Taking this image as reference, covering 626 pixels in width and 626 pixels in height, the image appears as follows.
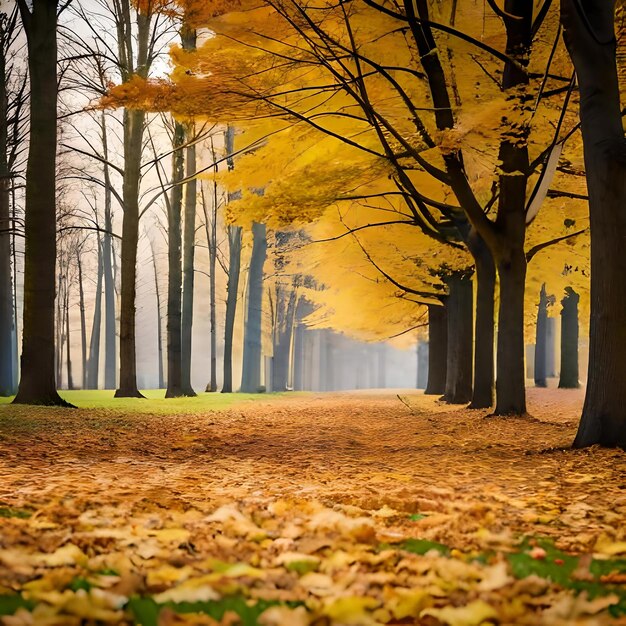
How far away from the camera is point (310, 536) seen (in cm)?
286

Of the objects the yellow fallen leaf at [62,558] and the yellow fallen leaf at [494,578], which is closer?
the yellow fallen leaf at [494,578]

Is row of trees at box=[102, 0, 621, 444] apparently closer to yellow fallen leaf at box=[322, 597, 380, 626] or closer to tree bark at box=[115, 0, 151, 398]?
tree bark at box=[115, 0, 151, 398]

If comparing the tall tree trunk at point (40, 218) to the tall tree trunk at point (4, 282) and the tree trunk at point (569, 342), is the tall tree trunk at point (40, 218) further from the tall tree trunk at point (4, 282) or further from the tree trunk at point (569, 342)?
the tree trunk at point (569, 342)

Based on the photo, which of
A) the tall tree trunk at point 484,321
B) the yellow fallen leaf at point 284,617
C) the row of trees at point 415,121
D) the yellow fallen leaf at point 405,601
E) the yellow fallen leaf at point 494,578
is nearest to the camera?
the yellow fallen leaf at point 284,617

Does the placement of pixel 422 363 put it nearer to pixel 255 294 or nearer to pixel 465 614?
pixel 255 294

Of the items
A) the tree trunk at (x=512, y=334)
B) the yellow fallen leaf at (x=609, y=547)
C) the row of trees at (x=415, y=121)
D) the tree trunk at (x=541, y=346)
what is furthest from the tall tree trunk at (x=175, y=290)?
the yellow fallen leaf at (x=609, y=547)

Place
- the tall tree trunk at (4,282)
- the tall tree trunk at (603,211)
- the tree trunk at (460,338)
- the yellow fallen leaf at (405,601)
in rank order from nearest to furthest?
the yellow fallen leaf at (405,601)
the tall tree trunk at (603,211)
the tree trunk at (460,338)
the tall tree trunk at (4,282)

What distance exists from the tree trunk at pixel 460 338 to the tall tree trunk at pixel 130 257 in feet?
22.6

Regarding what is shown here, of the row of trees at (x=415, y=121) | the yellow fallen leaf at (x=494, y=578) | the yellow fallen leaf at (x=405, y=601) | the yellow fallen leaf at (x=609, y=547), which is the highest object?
the row of trees at (x=415, y=121)

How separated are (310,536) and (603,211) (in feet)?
13.8

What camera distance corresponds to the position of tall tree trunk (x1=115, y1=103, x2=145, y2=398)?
14547mm

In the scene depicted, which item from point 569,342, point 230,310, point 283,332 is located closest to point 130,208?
point 230,310

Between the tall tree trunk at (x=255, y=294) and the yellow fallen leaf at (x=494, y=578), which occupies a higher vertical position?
the tall tree trunk at (x=255, y=294)

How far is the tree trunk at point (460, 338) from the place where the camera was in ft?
45.6
